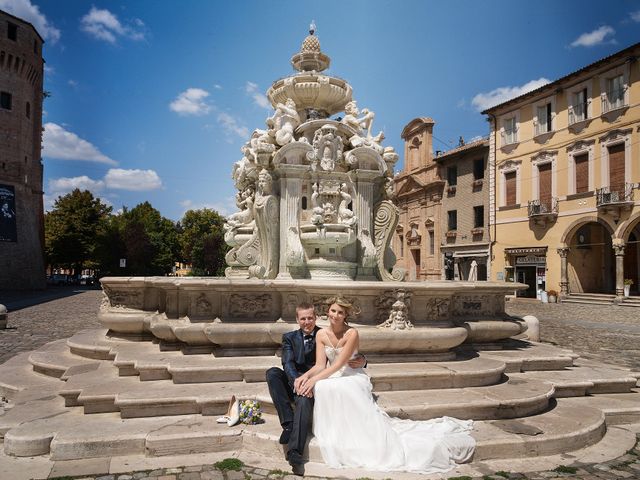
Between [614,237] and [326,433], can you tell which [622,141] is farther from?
[326,433]

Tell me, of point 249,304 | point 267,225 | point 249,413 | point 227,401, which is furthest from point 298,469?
point 267,225

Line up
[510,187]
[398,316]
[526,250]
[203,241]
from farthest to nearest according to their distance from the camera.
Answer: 1. [203,241]
2. [510,187]
3. [526,250]
4. [398,316]

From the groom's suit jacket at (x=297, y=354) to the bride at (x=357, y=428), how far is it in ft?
0.65

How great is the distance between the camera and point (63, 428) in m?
4.77

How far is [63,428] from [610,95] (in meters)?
30.7

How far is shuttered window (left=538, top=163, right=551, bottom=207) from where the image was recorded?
30391 millimetres

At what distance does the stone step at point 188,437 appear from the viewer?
14.5 ft

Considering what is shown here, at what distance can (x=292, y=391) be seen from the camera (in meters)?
4.69

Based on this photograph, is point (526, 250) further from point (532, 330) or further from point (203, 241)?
point (203, 241)

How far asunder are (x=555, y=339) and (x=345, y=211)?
7325 millimetres

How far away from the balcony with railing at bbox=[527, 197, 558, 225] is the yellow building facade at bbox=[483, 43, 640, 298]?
0.06 metres

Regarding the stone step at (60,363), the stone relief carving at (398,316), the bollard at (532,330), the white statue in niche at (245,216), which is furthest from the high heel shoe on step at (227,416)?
the bollard at (532,330)


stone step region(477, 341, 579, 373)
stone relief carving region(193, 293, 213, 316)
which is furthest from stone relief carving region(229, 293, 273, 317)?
stone step region(477, 341, 579, 373)

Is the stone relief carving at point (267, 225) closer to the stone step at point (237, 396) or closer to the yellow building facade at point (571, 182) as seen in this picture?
the stone step at point (237, 396)
